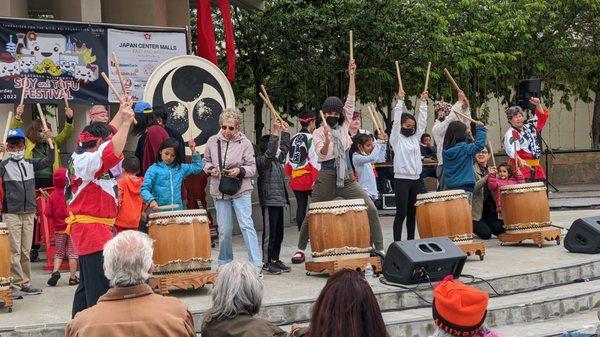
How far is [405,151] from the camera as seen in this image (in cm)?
1158

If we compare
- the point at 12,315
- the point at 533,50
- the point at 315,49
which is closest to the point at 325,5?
the point at 315,49

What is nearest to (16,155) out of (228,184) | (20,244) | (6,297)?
(20,244)

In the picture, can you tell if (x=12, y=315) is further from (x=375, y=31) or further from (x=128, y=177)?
(x=375, y=31)

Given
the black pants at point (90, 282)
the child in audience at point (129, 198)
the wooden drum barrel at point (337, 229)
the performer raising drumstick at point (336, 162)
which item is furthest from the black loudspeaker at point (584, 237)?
the black pants at point (90, 282)

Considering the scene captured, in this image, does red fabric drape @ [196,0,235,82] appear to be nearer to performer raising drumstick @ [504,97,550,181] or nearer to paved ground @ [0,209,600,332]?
paved ground @ [0,209,600,332]

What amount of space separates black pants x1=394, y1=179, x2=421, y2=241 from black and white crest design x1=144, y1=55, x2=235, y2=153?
215 cm

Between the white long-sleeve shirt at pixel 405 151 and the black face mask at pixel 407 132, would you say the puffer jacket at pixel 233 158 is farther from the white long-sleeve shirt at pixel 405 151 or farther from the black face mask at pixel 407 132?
the black face mask at pixel 407 132

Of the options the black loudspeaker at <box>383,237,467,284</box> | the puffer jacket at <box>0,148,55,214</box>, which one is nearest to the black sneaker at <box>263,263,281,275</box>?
the black loudspeaker at <box>383,237,467,284</box>

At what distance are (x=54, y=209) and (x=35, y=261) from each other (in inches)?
63.0

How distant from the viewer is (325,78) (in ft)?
64.4

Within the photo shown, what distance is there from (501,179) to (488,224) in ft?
2.22

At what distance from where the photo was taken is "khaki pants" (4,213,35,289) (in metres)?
10.0

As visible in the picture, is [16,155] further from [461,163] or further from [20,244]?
[461,163]

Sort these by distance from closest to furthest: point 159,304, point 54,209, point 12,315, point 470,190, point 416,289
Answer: point 159,304 < point 12,315 < point 416,289 < point 54,209 < point 470,190
